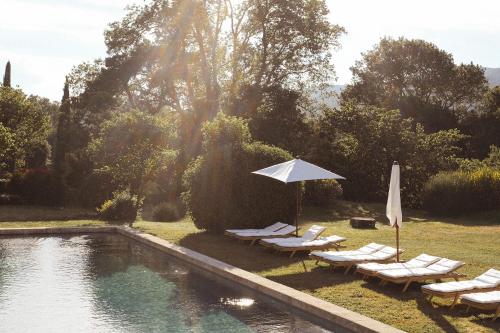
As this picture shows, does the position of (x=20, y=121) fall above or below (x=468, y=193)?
above

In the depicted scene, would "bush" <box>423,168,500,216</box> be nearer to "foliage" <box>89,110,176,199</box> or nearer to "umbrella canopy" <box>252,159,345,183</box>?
"umbrella canopy" <box>252,159,345,183</box>

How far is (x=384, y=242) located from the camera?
1705cm

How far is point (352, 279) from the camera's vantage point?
39.2 ft

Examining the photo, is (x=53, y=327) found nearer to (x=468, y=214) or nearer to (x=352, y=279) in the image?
(x=352, y=279)

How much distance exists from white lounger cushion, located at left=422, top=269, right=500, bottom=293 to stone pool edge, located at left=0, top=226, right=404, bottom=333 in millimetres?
1583

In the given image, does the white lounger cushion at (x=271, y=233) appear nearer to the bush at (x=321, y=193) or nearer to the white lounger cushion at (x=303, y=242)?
the white lounger cushion at (x=303, y=242)

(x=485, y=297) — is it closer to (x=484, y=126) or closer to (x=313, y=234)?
(x=313, y=234)

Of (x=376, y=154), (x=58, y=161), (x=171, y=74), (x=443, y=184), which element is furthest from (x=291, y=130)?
(x=58, y=161)

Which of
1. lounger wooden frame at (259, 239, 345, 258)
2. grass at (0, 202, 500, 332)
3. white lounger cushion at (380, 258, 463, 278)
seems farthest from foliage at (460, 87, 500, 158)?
white lounger cushion at (380, 258, 463, 278)

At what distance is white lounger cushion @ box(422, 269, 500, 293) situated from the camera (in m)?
9.24

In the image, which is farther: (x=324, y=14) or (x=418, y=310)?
(x=324, y=14)

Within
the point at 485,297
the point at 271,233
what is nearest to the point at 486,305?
the point at 485,297

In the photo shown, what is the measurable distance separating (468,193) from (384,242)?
10020 mm

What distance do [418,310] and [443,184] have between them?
17681 mm
